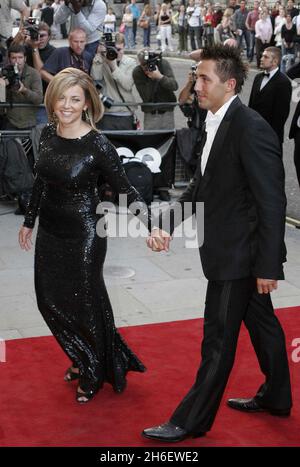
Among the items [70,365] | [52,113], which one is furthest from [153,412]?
[52,113]

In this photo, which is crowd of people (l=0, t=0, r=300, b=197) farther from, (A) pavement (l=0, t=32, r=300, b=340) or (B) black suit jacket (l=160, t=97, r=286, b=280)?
(B) black suit jacket (l=160, t=97, r=286, b=280)

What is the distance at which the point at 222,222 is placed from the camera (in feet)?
14.2

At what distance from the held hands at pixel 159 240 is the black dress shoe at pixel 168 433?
0.92 m

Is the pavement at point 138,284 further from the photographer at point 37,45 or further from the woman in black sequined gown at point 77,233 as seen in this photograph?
the photographer at point 37,45

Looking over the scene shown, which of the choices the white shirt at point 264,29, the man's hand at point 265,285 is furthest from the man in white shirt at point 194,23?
the man's hand at point 265,285

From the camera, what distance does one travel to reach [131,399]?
512 cm

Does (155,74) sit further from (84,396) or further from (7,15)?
(84,396)

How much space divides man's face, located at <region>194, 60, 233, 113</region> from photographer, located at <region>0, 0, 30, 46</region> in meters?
6.97

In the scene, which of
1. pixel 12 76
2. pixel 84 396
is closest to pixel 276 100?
pixel 12 76

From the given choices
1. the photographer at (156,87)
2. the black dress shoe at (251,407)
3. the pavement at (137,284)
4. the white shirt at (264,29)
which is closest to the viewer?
the black dress shoe at (251,407)

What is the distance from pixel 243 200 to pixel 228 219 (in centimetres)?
12

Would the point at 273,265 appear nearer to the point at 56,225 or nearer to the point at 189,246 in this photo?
the point at 56,225

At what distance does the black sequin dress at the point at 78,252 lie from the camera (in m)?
4.95
